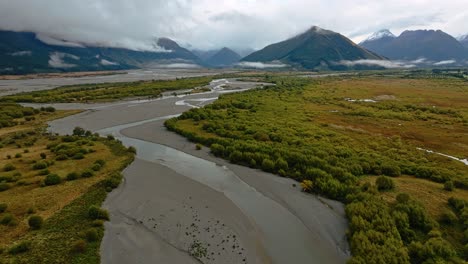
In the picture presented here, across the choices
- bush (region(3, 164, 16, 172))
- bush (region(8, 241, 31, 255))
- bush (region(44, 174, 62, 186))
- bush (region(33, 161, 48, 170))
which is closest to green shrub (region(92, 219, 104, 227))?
bush (region(8, 241, 31, 255))

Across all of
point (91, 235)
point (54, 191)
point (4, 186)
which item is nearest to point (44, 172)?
point (4, 186)

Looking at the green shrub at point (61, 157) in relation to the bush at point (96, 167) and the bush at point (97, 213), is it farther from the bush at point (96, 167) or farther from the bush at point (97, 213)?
the bush at point (97, 213)

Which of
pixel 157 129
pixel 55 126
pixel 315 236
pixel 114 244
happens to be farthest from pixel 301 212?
pixel 55 126

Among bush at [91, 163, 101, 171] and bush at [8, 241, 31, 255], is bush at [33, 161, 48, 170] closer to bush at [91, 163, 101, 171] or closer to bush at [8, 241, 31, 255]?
bush at [91, 163, 101, 171]

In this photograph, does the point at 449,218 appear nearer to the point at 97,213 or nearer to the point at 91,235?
the point at 91,235

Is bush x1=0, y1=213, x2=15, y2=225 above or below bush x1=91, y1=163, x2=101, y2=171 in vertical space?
above

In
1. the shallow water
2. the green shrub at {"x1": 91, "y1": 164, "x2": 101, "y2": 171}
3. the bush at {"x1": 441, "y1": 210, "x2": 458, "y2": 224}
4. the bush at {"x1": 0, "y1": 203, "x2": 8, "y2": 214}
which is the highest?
the bush at {"x1": 0, "y1": 203, "x2": 8, "y2": 214}

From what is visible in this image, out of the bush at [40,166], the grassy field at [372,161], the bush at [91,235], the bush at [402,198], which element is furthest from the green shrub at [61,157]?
the bush at [402,198]
